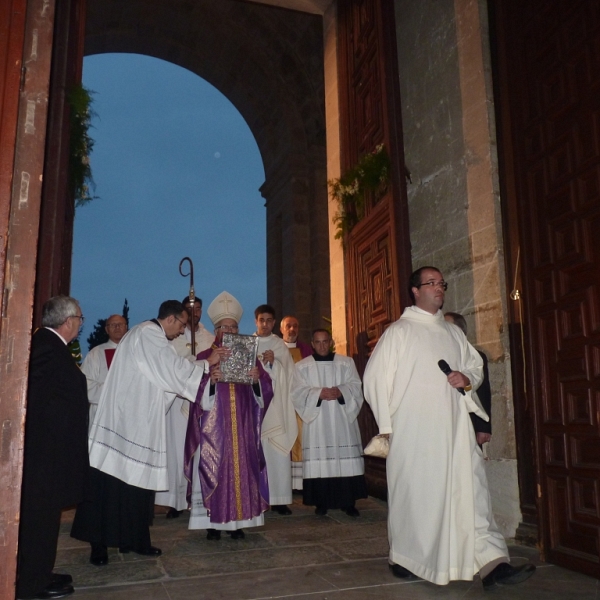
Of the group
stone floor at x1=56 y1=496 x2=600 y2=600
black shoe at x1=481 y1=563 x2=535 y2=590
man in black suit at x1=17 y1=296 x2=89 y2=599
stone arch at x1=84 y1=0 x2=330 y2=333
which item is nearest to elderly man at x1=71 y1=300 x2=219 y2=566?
stone floor at x1=56 y1=496 x2=600 y2=600

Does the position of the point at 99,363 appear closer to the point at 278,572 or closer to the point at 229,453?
the point at 229,453

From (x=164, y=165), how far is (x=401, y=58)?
11922 centimetres

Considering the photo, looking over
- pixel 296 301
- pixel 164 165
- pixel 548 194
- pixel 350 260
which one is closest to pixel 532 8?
pixel 548 194

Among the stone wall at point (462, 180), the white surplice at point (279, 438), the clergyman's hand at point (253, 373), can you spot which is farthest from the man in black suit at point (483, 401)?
the white surplice at point (279, 438)

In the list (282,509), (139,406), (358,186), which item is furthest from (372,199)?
(139,406)

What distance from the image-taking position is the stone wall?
5168mm

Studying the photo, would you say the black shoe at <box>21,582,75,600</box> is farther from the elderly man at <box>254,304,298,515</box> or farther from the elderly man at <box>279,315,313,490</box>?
the elderly man at <box>279,315,313,490</box>

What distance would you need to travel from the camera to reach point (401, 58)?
6.96 meters

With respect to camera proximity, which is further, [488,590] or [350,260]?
[350,260]

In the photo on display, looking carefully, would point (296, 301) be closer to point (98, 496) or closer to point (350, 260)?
point (350, 260)

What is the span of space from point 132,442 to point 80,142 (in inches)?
132

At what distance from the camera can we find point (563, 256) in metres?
4.31

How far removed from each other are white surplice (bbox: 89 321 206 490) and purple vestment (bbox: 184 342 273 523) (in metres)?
0.46

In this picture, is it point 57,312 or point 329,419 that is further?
point 329,419
